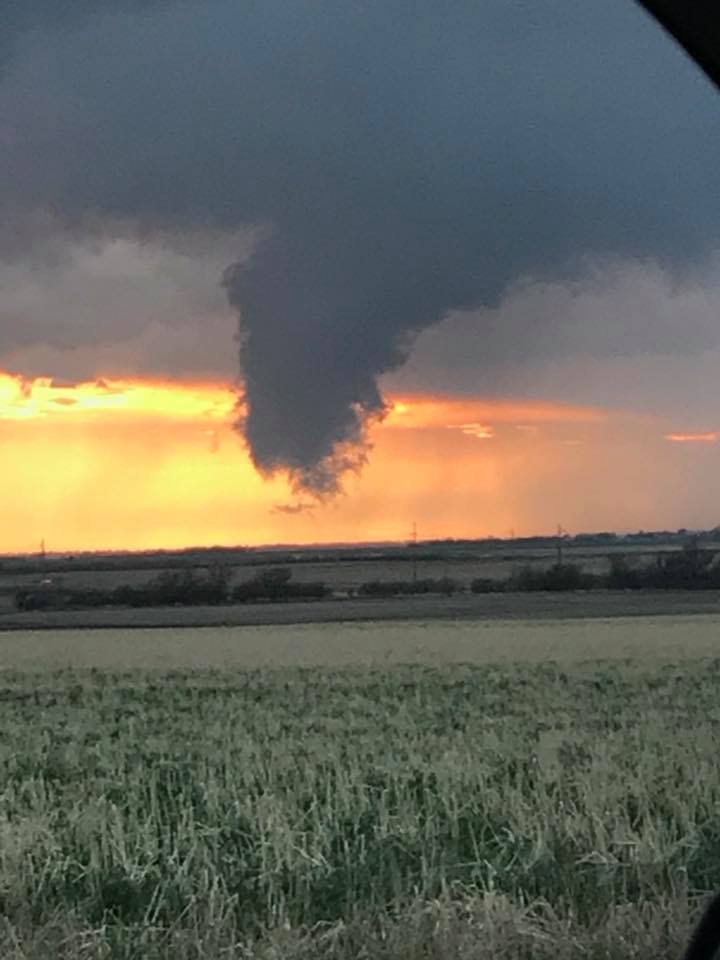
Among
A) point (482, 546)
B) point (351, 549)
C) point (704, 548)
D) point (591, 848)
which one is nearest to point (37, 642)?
point (351, 549)

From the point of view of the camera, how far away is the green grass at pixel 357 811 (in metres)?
2.06

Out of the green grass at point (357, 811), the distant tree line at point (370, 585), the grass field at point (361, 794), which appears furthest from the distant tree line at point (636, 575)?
the green grass at point (357, 811)

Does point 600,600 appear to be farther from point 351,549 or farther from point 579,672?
point 351,549

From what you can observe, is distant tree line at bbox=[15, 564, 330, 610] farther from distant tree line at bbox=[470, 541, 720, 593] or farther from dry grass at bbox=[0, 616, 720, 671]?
distant tree line at bbox=[470, 541, 720, 593]

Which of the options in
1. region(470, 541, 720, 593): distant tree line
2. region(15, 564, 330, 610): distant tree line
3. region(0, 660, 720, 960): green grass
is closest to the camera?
region(0, 660, 720, 960): green grass

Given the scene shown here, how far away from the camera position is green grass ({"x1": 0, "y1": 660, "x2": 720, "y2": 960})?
2062 millimetres

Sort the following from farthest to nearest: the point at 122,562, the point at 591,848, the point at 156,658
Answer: the point at 156,658 < the point at 122,562 < the point at 591,848

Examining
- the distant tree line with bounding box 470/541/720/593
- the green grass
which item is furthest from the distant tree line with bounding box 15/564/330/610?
the distant tree line with bounding box 470/541/720/593

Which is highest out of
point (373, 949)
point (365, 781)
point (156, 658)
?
point (156, 658)

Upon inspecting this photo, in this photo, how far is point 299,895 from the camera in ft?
7.00

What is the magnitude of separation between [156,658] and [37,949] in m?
0.81

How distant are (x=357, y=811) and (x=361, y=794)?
0.20 ft

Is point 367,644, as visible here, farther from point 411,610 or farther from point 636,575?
point 636,575

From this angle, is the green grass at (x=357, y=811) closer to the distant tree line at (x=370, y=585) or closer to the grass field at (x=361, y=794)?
the grass field at (x=361, y=794)
